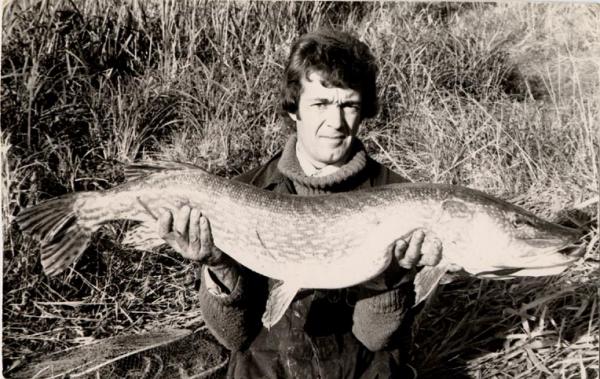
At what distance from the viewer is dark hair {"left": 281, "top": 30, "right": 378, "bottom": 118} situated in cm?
169

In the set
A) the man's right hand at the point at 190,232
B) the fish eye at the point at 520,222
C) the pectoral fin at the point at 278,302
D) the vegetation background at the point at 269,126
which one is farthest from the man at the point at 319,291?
the vegetation background at the point at 269,126

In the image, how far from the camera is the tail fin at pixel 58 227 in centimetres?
169

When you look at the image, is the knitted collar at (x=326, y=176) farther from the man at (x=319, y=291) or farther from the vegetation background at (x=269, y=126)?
the vegetation background at (x=269, y=126)

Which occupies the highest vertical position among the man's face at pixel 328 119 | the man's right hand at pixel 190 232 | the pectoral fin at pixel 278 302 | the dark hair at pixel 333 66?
the dark hair at pixel 333 66

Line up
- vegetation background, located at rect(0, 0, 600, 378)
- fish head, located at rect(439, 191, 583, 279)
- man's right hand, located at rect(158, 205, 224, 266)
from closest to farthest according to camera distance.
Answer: fish head, located at rect(439, 191, 583, 279) < man's right hand, located at rect(158, 205, 224, 266) < vegetation background, located at rect(0, 0, 600, 378)

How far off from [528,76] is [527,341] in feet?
4.74

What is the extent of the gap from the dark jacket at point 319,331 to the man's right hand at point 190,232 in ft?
0.37

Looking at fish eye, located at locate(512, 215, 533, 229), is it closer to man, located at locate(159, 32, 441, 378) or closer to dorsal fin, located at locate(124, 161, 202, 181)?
man, located at locate(159, 32, 441, 378)

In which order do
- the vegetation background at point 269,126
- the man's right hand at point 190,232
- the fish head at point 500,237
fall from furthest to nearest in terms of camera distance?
the vegetation background at point 269,126
the man's right hand at point 190,232
the fish head at point 500,237

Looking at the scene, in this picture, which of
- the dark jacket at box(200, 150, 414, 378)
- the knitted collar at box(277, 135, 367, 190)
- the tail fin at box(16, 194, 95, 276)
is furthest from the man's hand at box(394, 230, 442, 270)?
the tail fin at box(16, 194, 95, 276)

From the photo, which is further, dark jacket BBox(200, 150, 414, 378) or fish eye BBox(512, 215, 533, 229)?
dark jacket BBox(200, 150, 414, 378)

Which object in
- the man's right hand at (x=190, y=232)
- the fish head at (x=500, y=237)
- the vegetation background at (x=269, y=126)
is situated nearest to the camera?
the fish head at (x=500, y=237)

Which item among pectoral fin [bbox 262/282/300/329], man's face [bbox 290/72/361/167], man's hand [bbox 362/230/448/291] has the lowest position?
pectoral fin [bbox 262/282/300/329]

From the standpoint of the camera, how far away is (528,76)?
9.78ft
